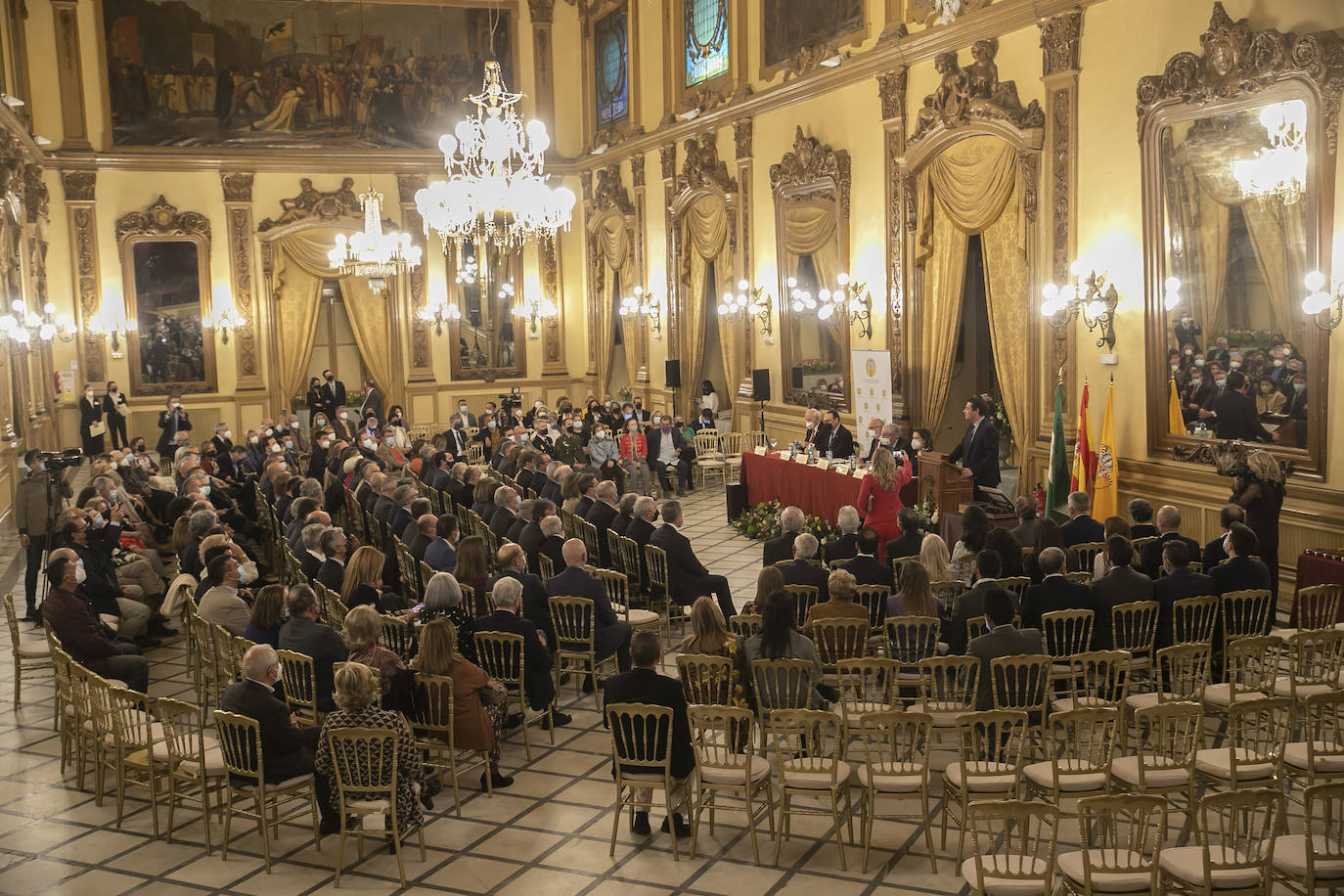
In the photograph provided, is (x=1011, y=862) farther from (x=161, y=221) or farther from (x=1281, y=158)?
(x=161, y=221)

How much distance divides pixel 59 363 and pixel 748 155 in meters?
13.6

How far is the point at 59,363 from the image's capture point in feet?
72.2

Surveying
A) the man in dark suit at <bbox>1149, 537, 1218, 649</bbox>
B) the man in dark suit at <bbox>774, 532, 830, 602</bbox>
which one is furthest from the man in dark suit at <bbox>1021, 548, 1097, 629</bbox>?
the man in dark suit at <bbox>774, 532, 830, 602</bbox>

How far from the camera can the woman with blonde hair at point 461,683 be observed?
6707mm

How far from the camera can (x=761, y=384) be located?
712 inches

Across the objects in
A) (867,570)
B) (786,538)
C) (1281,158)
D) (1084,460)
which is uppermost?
(1281,158)

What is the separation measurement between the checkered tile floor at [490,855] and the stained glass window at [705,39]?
14.7 m

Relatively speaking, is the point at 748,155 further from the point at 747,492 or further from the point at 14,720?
the point at 14,720

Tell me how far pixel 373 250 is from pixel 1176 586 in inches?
522

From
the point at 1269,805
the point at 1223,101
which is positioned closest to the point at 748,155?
the point at 1223,101

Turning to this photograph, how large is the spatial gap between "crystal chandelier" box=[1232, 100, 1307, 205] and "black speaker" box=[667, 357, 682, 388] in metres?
12.1

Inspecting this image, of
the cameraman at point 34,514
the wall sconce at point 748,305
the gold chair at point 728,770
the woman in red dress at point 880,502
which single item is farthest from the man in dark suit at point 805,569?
the wall sconce at point 748,305

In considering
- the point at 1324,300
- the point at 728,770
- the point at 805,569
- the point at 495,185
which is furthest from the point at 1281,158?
the point at 495,185

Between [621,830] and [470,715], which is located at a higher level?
[470,715]
